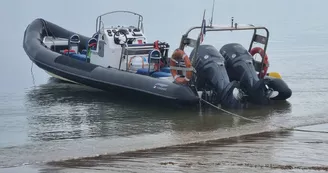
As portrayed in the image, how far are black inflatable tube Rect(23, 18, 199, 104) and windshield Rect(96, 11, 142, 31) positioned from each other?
134 cm

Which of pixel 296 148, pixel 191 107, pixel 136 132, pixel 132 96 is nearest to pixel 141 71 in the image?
pixel 132 96

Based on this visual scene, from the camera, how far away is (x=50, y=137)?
36.4 feet

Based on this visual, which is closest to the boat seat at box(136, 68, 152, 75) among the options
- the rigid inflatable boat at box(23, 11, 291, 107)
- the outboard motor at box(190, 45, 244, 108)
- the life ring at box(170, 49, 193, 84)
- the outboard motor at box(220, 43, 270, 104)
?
the rigid inflatable boat at box(23, 11, 291, 107)

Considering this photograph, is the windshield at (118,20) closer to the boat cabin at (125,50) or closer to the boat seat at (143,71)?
the boat cabin at (125,50)

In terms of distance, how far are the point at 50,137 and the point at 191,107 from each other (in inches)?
134

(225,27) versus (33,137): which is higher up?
(225,27)

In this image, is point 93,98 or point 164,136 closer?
point 164,136

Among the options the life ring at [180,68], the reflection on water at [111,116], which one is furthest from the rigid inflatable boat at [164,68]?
the reflection on water at [111,116]

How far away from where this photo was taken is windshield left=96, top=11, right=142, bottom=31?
16750 millimetres

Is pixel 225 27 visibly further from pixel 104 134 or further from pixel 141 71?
pixel 104 134

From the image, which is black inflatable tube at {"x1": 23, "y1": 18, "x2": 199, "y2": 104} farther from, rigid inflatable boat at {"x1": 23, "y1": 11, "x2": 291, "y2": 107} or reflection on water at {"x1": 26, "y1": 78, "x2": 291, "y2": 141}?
reflection on water at {"x1": 26, "y1": 78, "x2": 291, "y2": 141}

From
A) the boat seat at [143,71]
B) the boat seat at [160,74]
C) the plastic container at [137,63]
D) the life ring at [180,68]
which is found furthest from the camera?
the plastic container at [137,63]

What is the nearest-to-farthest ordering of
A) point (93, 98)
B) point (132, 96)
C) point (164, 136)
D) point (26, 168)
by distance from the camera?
1. point (26, 168)
2. point (164, 136)
3. point (132, 96)
4. point (93, 98)

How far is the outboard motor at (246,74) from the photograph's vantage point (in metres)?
13.7
